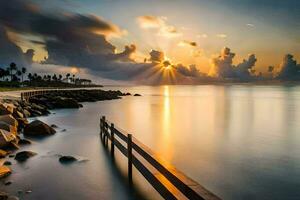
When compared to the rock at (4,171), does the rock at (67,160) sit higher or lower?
lower

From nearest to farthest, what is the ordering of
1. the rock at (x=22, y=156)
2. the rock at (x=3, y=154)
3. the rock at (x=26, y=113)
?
the rock at (x=22, y=156), the rock at (x=3, y=154), the rock at (x=26, y=113)

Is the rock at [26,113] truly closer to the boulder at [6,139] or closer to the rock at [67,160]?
the boulder at [6,139]

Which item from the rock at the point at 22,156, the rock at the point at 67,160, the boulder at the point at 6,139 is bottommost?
the rock at the point at 67,160

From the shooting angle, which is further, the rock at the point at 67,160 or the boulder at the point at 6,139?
the boulder at the point at 6,139

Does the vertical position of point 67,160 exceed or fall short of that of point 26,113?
it falls short

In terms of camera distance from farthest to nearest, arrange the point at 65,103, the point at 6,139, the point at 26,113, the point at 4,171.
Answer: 1. the point at 65,103
2. the point at 26,113
3. the point at 6,139
4. the point at 4,171

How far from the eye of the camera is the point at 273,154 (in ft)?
62.1

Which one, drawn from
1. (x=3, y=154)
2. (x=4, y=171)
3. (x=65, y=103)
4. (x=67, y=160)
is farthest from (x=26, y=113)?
(x=4, y=171)

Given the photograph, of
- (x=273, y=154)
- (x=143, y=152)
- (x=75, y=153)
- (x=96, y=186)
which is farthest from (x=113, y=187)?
(x=273, y=154)

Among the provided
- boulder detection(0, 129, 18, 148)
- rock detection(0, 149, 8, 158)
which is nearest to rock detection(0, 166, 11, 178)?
rock detection(0, 149, 8, 158)

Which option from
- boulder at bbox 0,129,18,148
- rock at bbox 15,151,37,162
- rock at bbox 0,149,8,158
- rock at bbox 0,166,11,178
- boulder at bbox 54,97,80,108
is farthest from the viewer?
boulder at bbox 54,97,80,108

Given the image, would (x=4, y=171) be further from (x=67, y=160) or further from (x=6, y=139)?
(x=6, y=139)

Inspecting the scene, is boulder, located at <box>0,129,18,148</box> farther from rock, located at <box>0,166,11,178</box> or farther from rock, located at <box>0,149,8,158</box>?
rock, located at <box>0,166,11,178</box>

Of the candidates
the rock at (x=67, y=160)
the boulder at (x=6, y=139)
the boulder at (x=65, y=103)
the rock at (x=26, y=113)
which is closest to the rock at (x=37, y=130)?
the boulder at (x=6, y=139)
